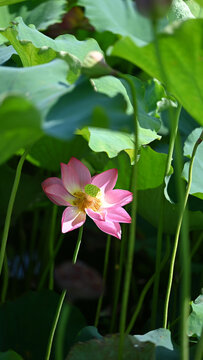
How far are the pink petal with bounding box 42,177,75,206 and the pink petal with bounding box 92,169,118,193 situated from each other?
50 mm

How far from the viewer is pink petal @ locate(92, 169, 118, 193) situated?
2.78 ft

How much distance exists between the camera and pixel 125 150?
0.97 meters

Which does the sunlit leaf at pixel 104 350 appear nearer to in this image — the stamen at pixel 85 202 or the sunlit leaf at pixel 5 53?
the stamen at pixel 85 202

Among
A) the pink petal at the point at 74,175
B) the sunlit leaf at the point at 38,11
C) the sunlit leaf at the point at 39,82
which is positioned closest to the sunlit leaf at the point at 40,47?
the sunlit leaf at the point at 39,82

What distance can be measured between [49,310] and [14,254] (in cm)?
59

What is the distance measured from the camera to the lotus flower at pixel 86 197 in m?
0.81

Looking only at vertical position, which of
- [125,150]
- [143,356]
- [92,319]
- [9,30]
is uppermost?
[9,30]

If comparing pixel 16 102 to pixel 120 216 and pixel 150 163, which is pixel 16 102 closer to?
pixel 120 216

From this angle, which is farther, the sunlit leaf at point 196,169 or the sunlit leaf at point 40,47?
the sunlit leaf at point 196,169

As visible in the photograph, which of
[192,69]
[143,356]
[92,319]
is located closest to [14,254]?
[92,319]

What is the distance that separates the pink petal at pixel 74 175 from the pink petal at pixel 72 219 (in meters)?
0.03

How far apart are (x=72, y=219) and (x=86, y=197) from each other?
0.05 meters

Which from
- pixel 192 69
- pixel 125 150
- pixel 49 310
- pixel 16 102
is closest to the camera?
pixel 16 102

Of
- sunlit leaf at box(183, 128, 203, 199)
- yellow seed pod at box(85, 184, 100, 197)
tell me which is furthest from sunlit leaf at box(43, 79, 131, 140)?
sunlit leaf at box(183, 128, 203, 199)
